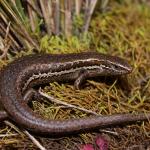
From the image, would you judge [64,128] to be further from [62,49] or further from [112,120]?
[62,49]

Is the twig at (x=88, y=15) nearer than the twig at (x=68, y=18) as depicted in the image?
No

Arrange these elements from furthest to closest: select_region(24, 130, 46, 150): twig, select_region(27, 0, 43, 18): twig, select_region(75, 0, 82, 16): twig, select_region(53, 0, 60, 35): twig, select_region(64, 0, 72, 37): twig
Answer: select_region(75, 0, 82, 16): twig, select_region(64, 0, 72, 37): twig, select_region(53, 0, 60, 35): twig, select_region(27, 0, 43, 18): twig, select_region(24, 130, 46, 150): twig

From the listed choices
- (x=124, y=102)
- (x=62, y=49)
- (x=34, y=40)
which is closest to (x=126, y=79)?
(x=124, y=102)

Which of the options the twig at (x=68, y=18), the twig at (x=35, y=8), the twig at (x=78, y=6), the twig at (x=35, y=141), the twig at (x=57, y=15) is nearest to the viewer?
the twig at (x=35, y=141)

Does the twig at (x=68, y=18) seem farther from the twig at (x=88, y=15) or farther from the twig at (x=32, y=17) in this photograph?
the twig at (x=32, y=17)

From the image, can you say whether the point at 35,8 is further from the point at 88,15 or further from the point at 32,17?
the point at 88,15

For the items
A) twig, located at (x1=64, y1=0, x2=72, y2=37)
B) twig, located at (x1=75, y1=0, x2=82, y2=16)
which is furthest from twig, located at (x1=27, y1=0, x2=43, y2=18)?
twig, located at (x1=75, y1=0, x2=82, y2=16)

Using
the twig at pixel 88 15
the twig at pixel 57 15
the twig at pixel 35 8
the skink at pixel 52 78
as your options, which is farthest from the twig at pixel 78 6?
the skink at pixel 52 78

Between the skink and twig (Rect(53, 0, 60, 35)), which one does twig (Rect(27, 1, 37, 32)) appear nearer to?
twig (Rect(53, 0, 60, 35))
